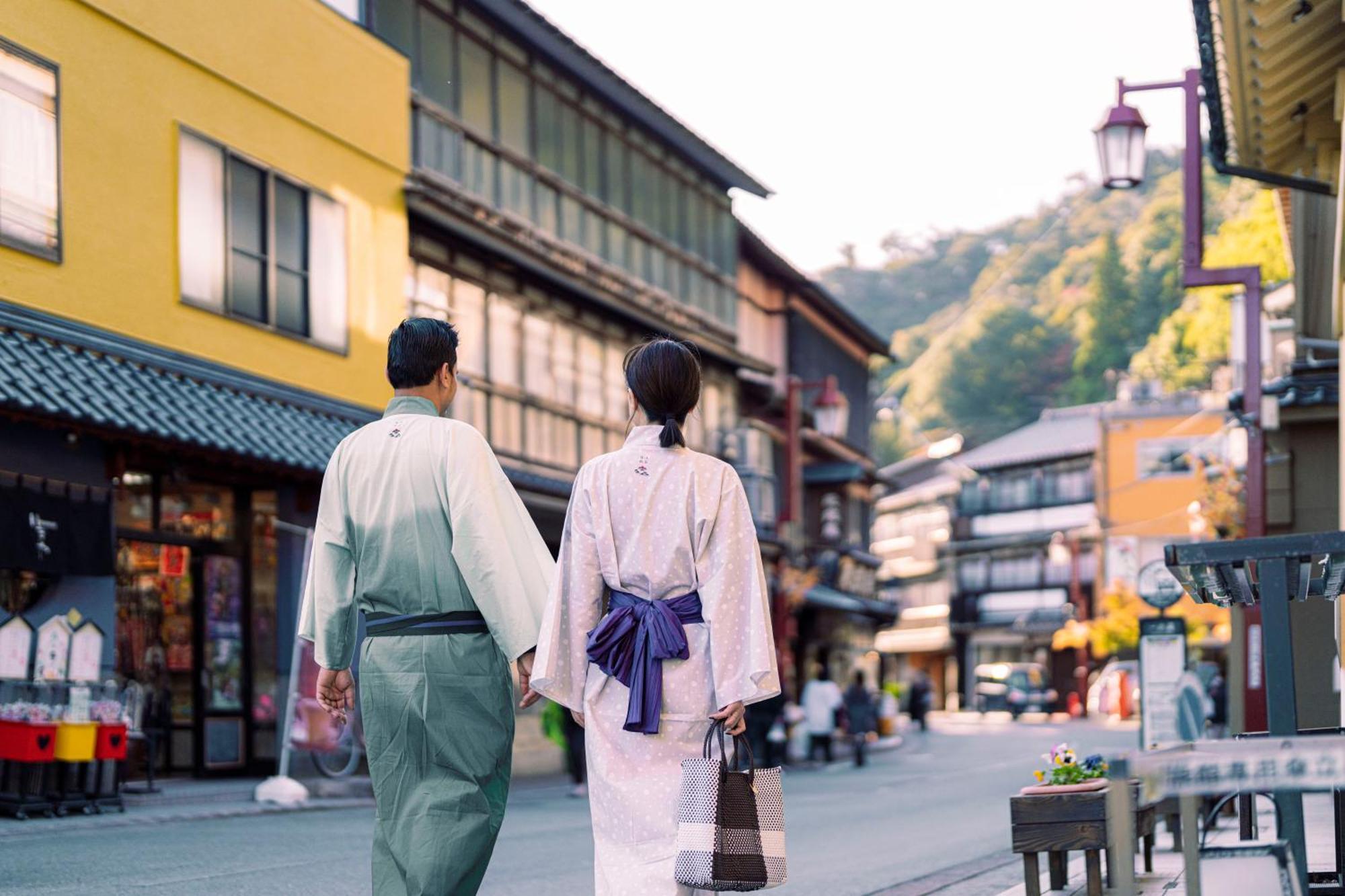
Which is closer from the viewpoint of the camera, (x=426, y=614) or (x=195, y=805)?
(x=426, y=614)

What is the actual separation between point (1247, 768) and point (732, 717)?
1586 millimetres

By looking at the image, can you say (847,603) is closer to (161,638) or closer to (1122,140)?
(161,638)

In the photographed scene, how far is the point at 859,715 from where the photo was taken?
102ft

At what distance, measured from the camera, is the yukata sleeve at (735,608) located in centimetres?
489

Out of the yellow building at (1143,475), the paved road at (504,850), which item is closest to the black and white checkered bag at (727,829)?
the paved road at (504,850)

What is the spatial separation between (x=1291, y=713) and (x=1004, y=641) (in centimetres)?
7272

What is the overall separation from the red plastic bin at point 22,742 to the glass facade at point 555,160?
34.0ft

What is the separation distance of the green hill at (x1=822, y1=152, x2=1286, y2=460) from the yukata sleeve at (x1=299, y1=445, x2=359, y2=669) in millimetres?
53375

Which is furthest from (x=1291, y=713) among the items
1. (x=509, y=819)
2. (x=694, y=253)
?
(x=694, y=253)

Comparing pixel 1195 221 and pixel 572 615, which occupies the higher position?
pixel 1195 221

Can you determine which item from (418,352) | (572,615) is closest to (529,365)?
(418,352)

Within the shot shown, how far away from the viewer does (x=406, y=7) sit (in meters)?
21.3

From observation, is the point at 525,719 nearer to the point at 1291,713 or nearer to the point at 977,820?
the point at 977,820

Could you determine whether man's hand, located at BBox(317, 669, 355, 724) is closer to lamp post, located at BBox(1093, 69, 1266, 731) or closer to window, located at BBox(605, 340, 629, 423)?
lamp post, located at BBox(1093, 69, 1266, 731)
